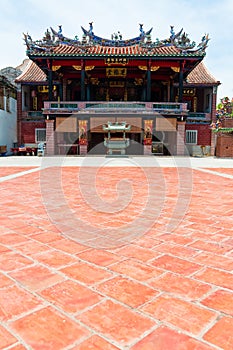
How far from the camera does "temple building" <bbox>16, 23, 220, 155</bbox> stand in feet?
62.7

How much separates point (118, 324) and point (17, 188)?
5152mm

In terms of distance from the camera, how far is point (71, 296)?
1.89 meters

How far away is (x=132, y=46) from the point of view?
2181cm

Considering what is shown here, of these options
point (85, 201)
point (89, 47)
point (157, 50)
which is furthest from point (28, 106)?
point (85, 201)

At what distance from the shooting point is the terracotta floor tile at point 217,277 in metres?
2.08

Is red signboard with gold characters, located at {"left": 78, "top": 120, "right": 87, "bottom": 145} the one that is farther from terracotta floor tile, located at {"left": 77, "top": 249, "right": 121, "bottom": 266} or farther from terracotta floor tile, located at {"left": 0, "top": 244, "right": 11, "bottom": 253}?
terracotta floor tile, located at {"left": 77, "top": 249, "right": 121, "bottom": 266}

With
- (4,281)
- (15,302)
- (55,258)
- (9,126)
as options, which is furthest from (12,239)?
(9,126)

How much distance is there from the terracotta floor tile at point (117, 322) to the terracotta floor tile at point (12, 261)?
0.88 metres

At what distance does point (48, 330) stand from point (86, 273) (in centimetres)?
69

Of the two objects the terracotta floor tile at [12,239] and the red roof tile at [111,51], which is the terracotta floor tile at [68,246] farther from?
the red roof tile at [111,51]

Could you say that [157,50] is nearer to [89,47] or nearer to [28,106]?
[89,47]

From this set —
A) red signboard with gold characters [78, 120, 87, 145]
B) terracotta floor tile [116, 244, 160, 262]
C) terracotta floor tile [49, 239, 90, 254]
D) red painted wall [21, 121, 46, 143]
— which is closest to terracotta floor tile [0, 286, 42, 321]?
terracotta floor tile [49, 239, 90, 254]

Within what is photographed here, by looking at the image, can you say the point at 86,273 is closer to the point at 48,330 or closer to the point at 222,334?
the point at 48,330

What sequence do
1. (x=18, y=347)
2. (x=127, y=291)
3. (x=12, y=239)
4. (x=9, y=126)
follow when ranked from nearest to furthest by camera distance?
1. (x=18, y=347)
2. (x=127, y=291)
3. (x=12, y=239)
4. (x=9, y=126)
